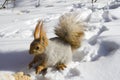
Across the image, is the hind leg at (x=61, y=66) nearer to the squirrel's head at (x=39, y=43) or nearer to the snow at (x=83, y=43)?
the snow at (x=83, y=43)

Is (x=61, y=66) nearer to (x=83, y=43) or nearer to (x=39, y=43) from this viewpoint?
(x=39, y=43)

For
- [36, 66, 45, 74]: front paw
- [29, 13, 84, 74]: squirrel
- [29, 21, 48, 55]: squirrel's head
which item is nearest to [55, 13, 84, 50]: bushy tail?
[29, 13, 84, 74]: squirrel

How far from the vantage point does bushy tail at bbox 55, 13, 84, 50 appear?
2586 mm

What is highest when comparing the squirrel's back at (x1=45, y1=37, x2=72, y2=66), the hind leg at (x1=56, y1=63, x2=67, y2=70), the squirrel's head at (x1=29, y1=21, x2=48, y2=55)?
the squirrel's head at (x1=29, y1=21, x2=48, y2=55)

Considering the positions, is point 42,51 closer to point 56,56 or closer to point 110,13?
point 56,56

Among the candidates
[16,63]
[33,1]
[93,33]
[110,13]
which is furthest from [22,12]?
[16,63]

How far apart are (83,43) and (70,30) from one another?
232 mm

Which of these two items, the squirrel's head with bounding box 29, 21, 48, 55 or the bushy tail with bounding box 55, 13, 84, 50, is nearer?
the squirrel's head with bounding box 29, 21, 48, 55

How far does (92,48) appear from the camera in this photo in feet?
8.72

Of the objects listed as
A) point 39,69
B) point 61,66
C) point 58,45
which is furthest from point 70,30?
point 39,69

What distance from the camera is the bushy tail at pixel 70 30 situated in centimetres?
259

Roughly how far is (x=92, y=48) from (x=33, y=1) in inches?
106

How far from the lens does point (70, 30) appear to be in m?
2.59

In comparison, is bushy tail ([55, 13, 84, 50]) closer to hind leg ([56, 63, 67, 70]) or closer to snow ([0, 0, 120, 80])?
snow ([0, 0, 120, 80])
